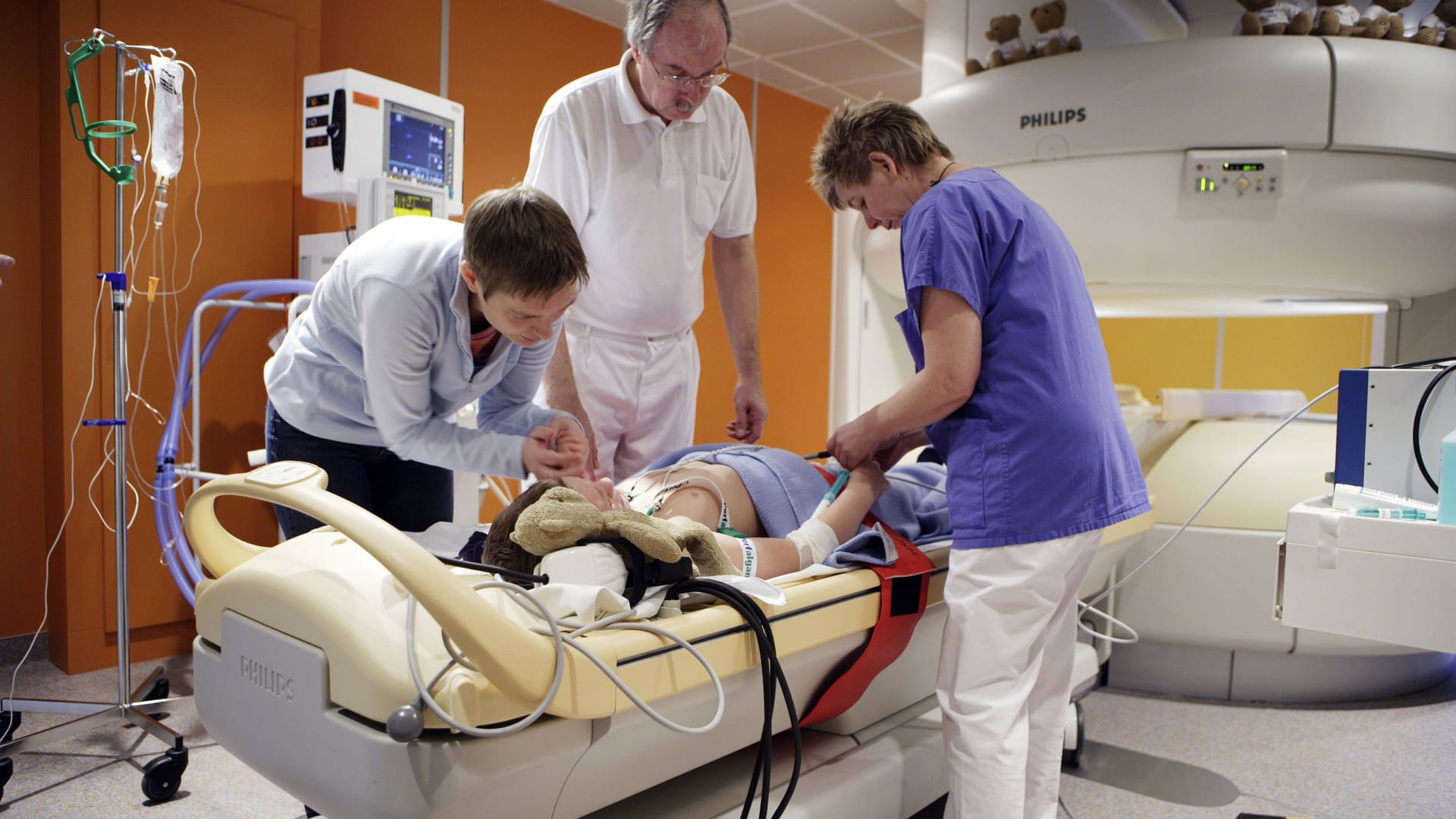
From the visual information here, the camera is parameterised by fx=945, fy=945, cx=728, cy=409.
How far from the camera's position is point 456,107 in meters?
3.20

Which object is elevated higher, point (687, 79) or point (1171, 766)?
point (687, 79)

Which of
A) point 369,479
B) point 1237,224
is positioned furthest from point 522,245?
point 1237,224

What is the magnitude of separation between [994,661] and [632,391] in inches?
39.4

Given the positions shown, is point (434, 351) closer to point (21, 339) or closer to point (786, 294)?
point (21, 339)

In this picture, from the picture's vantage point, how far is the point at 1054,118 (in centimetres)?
263

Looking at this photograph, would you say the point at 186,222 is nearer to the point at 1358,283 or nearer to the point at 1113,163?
the point at 1113,163

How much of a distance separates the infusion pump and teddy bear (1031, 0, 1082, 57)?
189cm

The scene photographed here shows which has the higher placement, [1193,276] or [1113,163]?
[1113,163]

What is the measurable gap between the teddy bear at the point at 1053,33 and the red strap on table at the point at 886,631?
5.96 ft

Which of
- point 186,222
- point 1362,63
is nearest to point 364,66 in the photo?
point 186,222

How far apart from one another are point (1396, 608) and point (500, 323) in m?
1.33

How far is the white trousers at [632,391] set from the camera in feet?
6.82

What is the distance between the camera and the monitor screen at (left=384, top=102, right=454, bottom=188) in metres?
2.99

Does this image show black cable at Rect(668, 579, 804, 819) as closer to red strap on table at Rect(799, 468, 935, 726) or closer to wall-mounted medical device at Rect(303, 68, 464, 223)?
red strap on table at Rect(799, 468, 935, 726)
